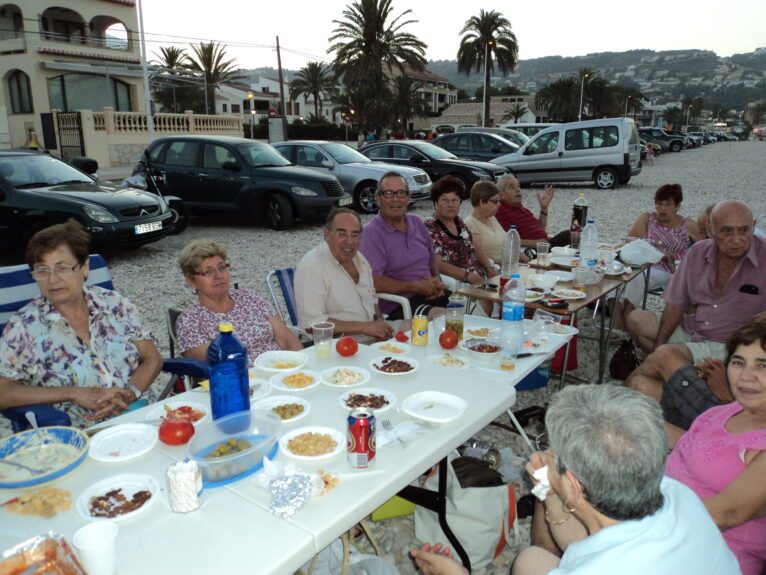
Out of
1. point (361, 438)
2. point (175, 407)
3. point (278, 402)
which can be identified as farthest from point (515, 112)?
point (361, 438)

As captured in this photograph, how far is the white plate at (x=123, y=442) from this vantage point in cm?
184

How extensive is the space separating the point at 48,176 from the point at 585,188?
1362 cm

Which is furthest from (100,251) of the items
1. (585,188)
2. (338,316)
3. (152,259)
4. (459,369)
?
(585,188)

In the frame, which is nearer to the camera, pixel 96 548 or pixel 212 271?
pixel 96 548

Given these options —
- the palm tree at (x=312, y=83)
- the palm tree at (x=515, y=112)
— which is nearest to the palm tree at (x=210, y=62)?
the palm tree at (x=312, y=83)

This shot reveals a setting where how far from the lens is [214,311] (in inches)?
121

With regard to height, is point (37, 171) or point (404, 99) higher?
point (404, 99)

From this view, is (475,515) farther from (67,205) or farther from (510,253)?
(67,205)

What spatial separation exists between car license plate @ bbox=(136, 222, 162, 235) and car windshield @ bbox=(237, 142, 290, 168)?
2.46m

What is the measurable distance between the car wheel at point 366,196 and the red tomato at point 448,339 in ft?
28.1

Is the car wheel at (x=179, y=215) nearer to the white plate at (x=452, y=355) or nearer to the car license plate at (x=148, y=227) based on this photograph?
the car license plate at (x=148, y=227)

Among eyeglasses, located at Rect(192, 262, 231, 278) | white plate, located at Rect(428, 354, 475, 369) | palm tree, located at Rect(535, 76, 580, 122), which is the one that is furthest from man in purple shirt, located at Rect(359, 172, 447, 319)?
palm tree, located at Rect(535, 76, 580, 122)

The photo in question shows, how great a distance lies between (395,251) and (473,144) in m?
12.8

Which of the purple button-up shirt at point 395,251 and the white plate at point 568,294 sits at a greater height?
the purple button-up shirt at point 395,251
